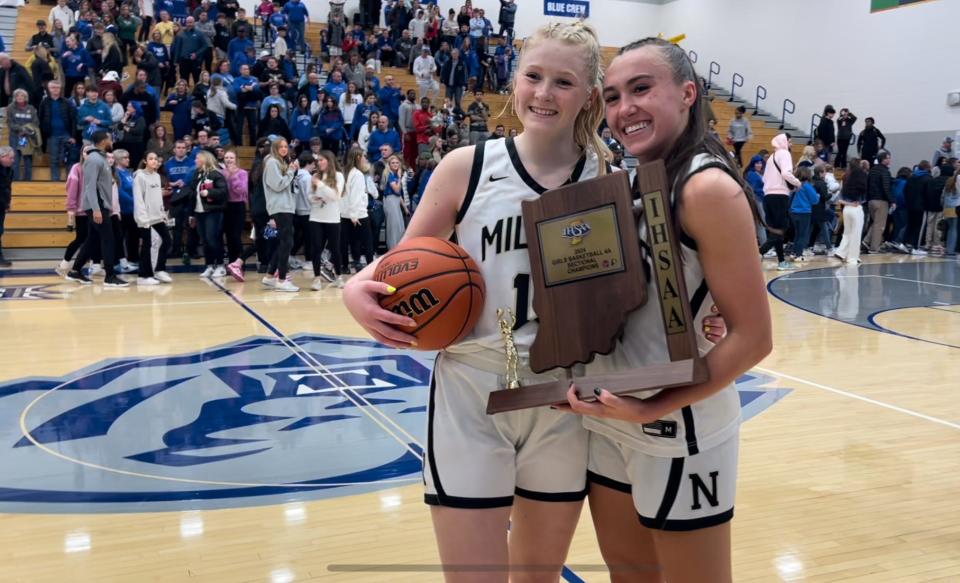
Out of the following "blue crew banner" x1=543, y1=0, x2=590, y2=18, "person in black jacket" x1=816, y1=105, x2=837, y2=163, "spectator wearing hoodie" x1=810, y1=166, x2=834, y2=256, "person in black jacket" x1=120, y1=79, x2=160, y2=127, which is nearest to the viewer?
"person in black jacket" x1=120, y1=79, x2=160, y2=127

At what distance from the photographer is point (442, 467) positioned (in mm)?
1673

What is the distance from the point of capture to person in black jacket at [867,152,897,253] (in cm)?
1504

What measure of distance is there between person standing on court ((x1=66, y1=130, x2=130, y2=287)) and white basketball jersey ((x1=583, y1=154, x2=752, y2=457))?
8.71 metres

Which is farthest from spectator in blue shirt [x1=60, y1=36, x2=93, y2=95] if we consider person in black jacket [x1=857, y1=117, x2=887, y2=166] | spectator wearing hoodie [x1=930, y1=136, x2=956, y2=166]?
A: spectator wearing hoodie [x1=930, y1=136, x2=956, y2=166]

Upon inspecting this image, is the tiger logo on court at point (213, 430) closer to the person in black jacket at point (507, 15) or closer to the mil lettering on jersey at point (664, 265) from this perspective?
the mil lettering on jersey at point (664, 265)

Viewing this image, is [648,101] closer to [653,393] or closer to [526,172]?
[526,172]

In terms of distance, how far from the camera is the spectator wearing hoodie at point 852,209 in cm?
1309

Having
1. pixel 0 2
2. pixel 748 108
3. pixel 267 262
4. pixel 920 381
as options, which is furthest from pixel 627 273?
pixel 748 108

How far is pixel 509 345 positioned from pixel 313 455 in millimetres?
2619

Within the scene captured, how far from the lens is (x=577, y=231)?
155 centimetres

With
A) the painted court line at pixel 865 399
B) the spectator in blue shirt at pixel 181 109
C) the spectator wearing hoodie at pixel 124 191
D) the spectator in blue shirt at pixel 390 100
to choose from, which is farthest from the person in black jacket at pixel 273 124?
the painted court line at pixel 865 399

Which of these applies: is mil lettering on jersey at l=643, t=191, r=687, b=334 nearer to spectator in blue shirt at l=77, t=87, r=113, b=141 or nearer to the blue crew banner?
spectator in blue shirt at l=77, t=87, r=113, b=141

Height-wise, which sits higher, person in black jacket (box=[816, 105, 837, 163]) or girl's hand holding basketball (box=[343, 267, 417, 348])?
person in black jacket (box=[816, 105, 837, 163])

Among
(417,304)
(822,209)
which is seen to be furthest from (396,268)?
(822,209)
